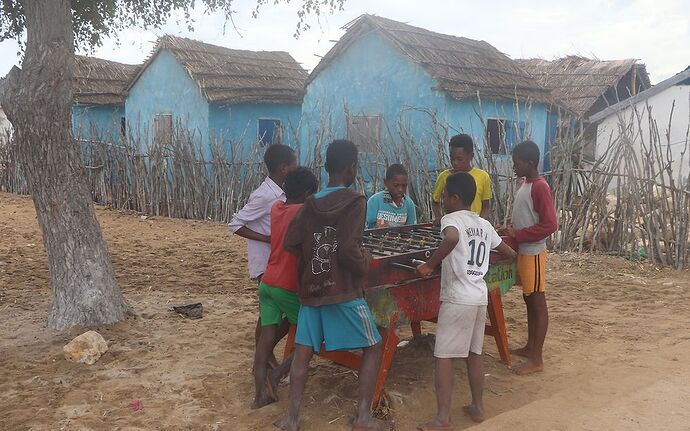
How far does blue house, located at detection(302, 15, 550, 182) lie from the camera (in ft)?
36.4

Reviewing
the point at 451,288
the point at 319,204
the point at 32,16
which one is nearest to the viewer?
the point at 319,204

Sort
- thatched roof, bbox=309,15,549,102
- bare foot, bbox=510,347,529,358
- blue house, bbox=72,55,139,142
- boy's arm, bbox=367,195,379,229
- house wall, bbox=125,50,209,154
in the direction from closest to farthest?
bare foot, bbox=510,347,529,358
boy's arm, bbox=367,195,379,229
thatched roof, bbox=309,15,549,102
house wall, bbox=125,50,209,154
blue house, bbox=72,55,139,142

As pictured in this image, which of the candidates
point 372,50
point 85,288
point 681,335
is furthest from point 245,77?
point 681,335

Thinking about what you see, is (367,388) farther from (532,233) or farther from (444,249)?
(532,233)

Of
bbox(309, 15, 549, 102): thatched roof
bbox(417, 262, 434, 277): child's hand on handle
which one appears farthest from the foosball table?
bbox(309, 15, 549, 102): thatched roof

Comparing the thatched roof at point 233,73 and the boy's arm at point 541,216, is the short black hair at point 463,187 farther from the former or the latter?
the thatched roof at point 233,73

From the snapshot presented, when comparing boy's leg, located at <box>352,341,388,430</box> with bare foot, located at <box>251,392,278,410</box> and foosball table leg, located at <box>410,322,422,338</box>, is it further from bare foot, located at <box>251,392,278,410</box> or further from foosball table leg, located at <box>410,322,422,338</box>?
foosball table leg, located at <box>410,322,422,338</box>

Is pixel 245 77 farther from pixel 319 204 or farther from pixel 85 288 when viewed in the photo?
pixel 319 204

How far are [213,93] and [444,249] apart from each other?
36.5 ft

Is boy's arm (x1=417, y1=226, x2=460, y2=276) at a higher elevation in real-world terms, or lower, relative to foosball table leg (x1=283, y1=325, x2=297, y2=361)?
higher

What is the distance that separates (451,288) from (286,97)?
39.2 feet

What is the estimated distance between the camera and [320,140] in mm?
9688

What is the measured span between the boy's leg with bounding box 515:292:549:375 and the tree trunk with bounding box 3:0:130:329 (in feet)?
9.93

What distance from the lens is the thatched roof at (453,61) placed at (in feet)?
36.3
